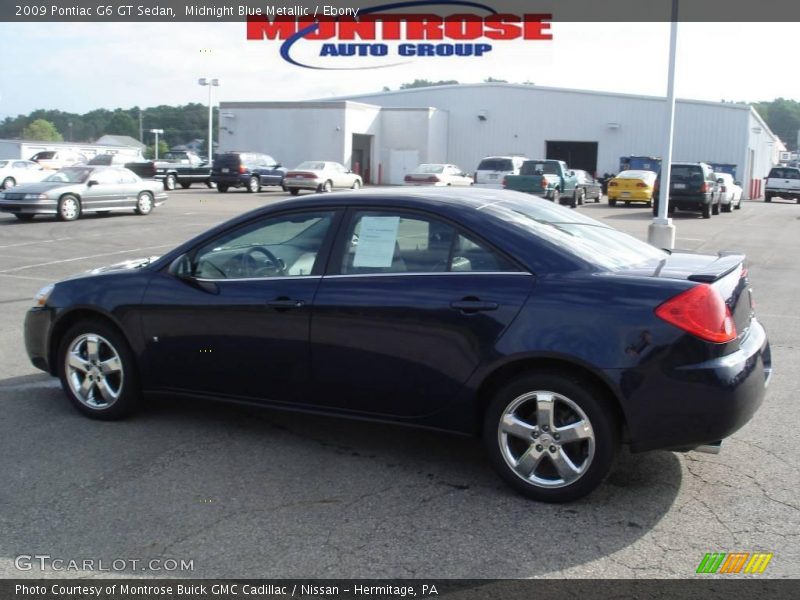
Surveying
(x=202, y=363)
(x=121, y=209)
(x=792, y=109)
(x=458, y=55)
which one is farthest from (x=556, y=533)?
(x=792, y=109)

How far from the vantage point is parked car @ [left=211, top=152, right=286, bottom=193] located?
3725 cm

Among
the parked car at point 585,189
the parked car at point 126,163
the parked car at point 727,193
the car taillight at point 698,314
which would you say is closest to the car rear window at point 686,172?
the parked car at point 727,193

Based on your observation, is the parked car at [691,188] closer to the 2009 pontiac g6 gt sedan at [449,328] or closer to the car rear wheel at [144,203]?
the car rear wheel at [144,203]

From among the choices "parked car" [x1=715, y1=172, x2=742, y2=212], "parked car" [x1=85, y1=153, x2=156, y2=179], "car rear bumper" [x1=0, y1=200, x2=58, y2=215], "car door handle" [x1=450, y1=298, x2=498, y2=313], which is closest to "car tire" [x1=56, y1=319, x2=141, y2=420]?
"car door handle" [x1=450, y1=298, x2=498, y2=313]

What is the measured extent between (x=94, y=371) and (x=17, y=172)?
104 feet

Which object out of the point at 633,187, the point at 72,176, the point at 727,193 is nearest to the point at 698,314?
the point at 72,176

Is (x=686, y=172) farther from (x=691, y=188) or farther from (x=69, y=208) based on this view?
(x=69, y=208)

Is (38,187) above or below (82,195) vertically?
above

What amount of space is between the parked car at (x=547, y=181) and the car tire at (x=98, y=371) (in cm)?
2326

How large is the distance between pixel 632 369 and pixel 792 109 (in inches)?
7136

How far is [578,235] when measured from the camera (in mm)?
4832

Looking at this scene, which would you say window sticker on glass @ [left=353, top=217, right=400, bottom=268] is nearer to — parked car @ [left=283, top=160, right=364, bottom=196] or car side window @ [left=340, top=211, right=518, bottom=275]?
car side window @ [left=340, top=211, right=518, bottom=275]

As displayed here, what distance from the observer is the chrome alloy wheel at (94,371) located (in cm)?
551

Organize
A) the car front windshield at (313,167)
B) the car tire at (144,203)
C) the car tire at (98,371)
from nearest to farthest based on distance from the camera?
1. the car tire at (98,371)
2. the car tire at (144,203)
3. the car front windshield at (313,167)
